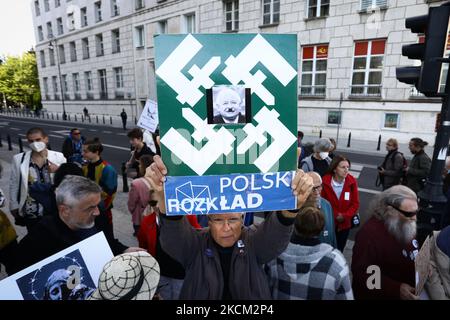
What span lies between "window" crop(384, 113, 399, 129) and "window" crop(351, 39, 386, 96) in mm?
1359

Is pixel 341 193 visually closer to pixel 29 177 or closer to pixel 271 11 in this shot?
pixel 29 177

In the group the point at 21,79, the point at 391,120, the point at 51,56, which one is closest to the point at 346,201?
the point at 391,120

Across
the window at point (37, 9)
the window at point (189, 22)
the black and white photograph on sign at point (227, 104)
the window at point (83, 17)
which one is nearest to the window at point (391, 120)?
the window at point (189, 22)

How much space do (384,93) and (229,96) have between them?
17.2m

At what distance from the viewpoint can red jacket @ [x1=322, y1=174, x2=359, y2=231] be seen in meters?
3.51

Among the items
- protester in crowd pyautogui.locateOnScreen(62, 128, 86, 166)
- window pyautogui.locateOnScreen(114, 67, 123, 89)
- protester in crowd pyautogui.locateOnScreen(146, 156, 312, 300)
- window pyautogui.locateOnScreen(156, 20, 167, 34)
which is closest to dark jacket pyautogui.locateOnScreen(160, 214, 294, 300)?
protester in crowd pyautogui.locateOnScreen(146, 156, 312, 300)

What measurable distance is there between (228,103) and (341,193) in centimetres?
257

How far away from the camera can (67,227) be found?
2.07m

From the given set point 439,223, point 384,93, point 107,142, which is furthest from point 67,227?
point 384,93

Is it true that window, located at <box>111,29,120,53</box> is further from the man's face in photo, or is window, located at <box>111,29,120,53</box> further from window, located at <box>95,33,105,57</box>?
the man's face in photo

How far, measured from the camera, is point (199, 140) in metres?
1.53

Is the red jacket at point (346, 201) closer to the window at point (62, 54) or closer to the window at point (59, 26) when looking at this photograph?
the window at point (62, 54)

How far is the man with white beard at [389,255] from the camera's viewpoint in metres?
2.17

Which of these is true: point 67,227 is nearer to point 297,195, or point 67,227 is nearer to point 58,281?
point 58,281
